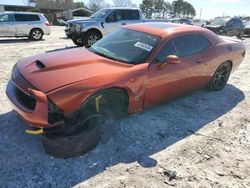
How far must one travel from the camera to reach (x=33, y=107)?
10.4 feet

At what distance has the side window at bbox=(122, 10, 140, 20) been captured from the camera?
1287 cm

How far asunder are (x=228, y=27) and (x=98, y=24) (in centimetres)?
1004

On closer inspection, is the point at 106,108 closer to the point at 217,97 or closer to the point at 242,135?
the point at 242,135

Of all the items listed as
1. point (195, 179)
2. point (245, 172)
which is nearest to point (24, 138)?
point (195, 179)

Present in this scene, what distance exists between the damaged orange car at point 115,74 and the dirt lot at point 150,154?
40 cm

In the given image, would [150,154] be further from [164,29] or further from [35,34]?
[35,34]

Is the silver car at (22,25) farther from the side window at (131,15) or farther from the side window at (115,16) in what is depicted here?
the side window at (131,15)

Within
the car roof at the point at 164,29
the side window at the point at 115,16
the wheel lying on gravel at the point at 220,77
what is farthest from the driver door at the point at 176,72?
the side window at the point at 115,16

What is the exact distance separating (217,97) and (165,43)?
2.10 meters

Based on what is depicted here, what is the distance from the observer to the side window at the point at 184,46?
4320 mm

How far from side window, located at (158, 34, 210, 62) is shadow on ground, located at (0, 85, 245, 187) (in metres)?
1.05

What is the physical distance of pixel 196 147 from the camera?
3.73m

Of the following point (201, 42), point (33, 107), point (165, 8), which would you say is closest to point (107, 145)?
point (33, 107)

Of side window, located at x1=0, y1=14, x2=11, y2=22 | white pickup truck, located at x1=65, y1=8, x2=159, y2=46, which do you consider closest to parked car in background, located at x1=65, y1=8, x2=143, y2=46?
white pickup truck, located at x1=65, y1=8, x2=159, y2=46
